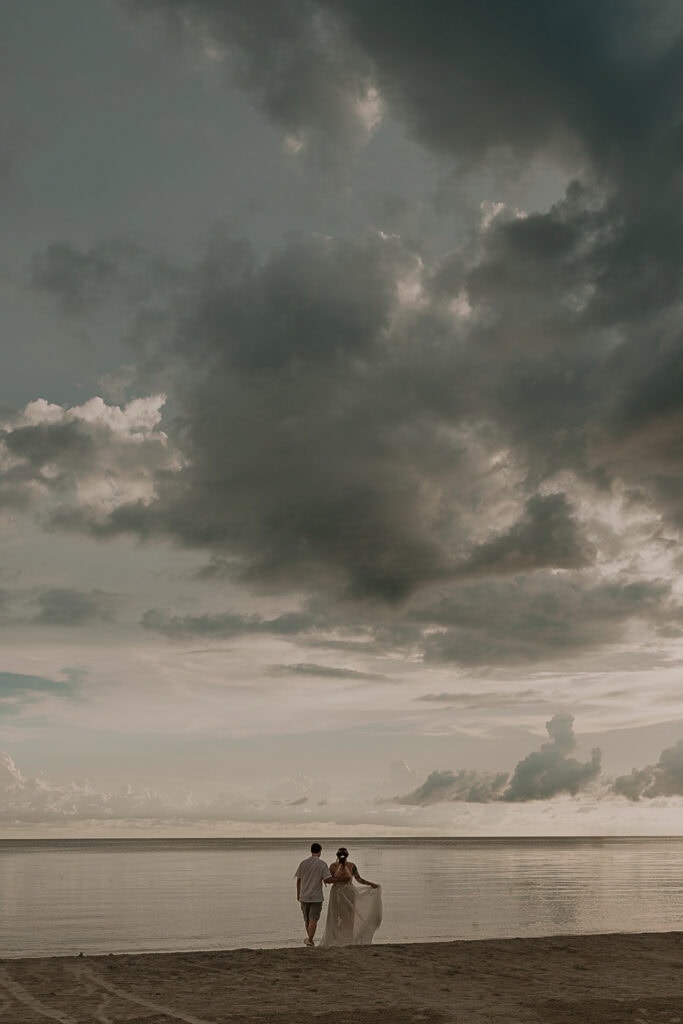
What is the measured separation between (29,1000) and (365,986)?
18.8ft

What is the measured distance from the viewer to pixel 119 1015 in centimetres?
1352

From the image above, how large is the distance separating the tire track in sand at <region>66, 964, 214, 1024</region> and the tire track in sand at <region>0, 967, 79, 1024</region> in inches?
15.9

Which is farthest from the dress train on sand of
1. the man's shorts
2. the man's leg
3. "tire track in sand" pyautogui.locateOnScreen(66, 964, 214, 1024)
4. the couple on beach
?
"tire track in sand" pyautogui.locateOnScreen(66, 964, 214, 1024)

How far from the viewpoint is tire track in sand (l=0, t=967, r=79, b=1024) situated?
1333 centimetres

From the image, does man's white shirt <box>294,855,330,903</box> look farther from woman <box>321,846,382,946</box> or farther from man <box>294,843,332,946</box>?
woman <box>321,846,382,946</box>

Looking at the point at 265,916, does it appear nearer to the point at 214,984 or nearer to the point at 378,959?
the point at 378,959

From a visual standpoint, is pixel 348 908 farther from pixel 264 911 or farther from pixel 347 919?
pixel 264 911

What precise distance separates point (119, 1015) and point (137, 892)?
138 ft

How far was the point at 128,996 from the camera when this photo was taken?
15.1 metres

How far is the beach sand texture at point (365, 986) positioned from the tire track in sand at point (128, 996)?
0.02m

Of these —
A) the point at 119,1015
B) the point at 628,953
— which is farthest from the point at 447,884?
the point at 119,1015

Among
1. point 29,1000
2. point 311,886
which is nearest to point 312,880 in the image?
point 311,886

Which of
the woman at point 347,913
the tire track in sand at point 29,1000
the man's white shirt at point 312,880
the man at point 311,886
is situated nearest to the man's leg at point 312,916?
the man at point 311,886

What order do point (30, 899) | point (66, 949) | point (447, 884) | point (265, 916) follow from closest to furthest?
point (66, 949) → point (265, 916) → point (30, 899) → point (447, 884)
